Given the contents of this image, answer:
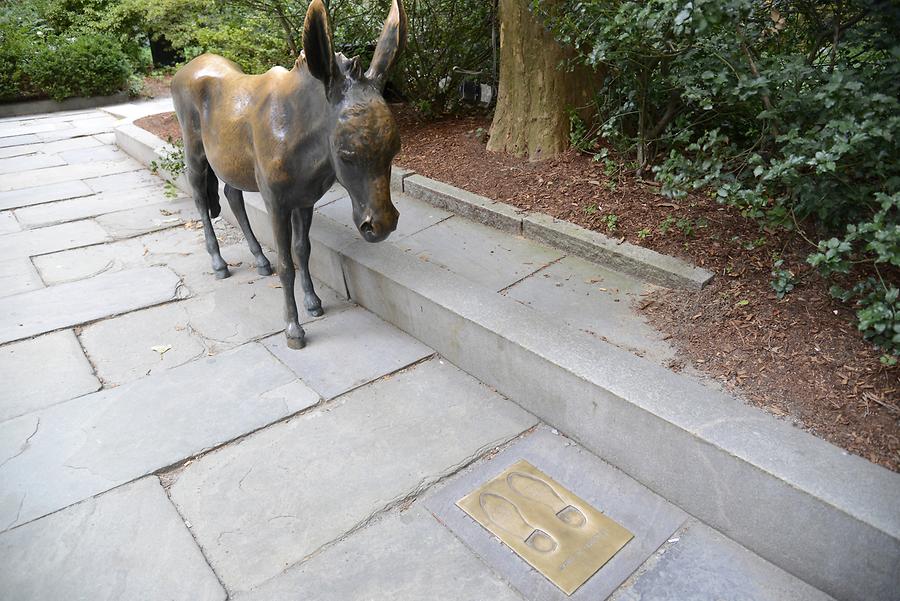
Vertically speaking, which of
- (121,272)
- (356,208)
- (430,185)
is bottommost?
(121,272)

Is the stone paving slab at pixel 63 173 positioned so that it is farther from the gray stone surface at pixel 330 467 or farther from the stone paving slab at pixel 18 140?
the gray stone surface at pixel 330 467

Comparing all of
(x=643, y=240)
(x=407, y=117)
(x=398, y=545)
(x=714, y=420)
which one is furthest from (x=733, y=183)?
(x=407, y=117)

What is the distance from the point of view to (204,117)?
3666 millimetres

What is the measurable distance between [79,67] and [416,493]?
1339cm

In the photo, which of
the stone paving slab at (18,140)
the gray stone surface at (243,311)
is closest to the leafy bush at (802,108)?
the gray stone surface at (243,311)

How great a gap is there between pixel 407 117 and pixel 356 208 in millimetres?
4739

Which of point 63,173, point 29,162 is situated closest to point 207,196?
point 63,173

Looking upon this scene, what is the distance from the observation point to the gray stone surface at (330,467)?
7.73 feet

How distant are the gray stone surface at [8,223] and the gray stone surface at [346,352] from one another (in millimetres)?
3734

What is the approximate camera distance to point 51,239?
5.44 meters

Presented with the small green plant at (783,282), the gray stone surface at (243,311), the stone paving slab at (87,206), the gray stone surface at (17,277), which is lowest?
the stone paving slab at (87,206)

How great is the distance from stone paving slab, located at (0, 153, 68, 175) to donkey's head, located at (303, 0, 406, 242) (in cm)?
717

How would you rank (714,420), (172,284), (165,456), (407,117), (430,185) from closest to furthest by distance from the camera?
(714,420)
(165,456)
(172,284)
(430,185)
(407,117)

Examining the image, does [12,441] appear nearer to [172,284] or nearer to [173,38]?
[172,284]
